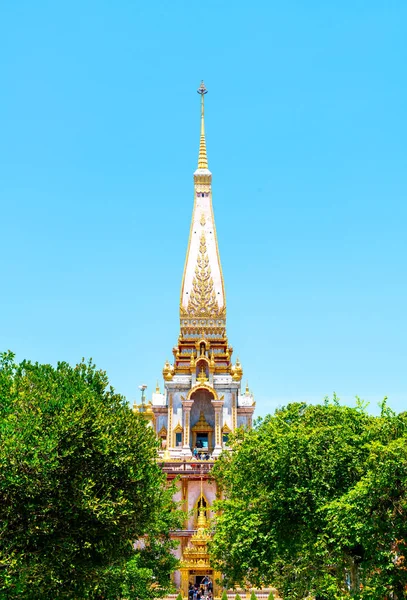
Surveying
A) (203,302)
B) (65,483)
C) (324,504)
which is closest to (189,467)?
(203,302)

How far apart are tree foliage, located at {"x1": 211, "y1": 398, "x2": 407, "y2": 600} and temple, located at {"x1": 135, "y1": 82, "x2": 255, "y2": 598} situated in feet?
87.0

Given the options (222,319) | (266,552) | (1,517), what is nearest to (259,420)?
(266,552)

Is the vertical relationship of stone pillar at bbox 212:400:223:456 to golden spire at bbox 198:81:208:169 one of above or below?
below

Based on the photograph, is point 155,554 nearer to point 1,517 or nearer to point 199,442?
point 1,517

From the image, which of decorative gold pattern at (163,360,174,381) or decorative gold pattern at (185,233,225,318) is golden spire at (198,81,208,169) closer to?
decorative gold pattern at (185,233,225,318)

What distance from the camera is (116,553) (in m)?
36.2

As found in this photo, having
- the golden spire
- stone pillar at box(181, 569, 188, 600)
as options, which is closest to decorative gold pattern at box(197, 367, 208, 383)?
stone pillar at box(181, 569, 188, 600)

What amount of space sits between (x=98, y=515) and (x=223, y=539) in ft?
55.4

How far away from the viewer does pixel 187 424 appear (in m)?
81.2

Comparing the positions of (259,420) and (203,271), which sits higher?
(203,271)

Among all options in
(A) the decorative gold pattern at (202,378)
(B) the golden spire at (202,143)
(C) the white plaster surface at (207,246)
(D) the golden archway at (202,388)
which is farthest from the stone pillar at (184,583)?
(B) the golden spire at (202,143)

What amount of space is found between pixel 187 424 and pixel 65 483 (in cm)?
Answer: 4882

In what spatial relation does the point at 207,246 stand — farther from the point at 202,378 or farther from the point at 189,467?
the point at 189,467

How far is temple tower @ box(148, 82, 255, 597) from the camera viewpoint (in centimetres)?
7362
